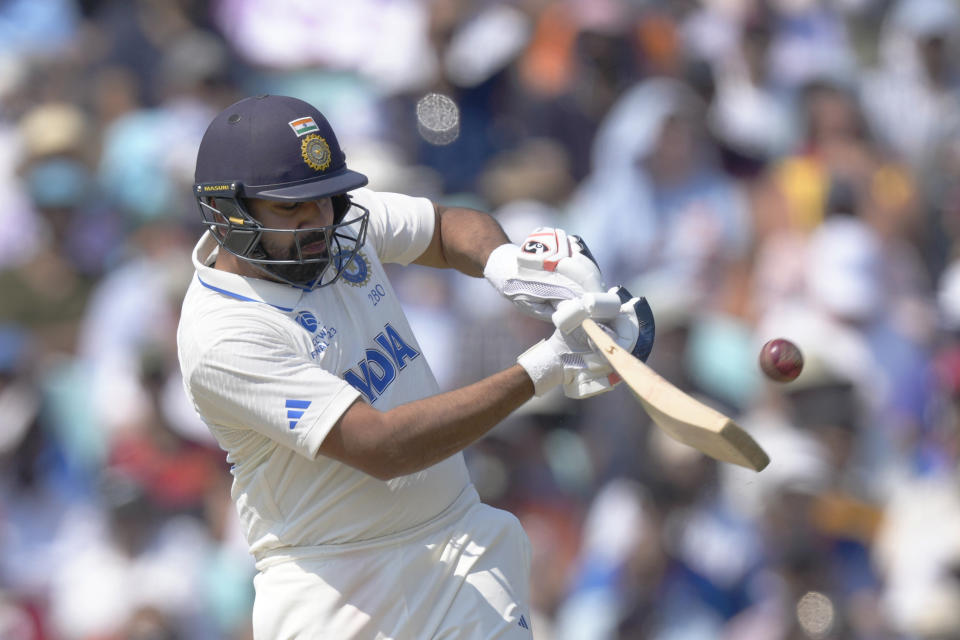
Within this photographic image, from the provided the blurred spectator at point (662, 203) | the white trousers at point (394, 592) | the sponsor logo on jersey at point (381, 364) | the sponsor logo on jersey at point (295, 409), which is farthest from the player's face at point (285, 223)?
the blurred spectator at point (662, 203)

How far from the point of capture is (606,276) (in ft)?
23.6

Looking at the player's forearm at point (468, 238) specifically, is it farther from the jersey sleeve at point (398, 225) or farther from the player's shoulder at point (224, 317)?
the player's shoulder at point (224, 317)

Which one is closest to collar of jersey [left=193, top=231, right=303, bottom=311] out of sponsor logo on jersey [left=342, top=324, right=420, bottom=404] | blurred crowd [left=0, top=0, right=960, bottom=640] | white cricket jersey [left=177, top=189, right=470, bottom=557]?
white cricket jersey [left=177, top=189, right=470, bottom=557]

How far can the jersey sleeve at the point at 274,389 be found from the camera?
11.2ft

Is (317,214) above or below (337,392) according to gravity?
above

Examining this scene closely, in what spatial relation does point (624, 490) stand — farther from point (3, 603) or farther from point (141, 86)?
point (141, 86)

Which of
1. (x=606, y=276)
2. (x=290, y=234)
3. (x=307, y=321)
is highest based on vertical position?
(x=290, y=234)

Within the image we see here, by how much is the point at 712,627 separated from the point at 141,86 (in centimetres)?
499

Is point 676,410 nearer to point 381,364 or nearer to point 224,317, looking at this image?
point 381,364

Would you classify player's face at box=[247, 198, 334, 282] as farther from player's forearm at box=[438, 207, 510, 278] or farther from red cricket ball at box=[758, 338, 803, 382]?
red cricket ball at box=[758, 338, 803, 382]

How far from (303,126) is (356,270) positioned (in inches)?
17.5

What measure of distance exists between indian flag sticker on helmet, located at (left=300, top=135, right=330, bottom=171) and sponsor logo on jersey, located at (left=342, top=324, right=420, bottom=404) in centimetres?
49

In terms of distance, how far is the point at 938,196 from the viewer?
295 inches

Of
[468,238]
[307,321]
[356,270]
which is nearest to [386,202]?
[468,238]
